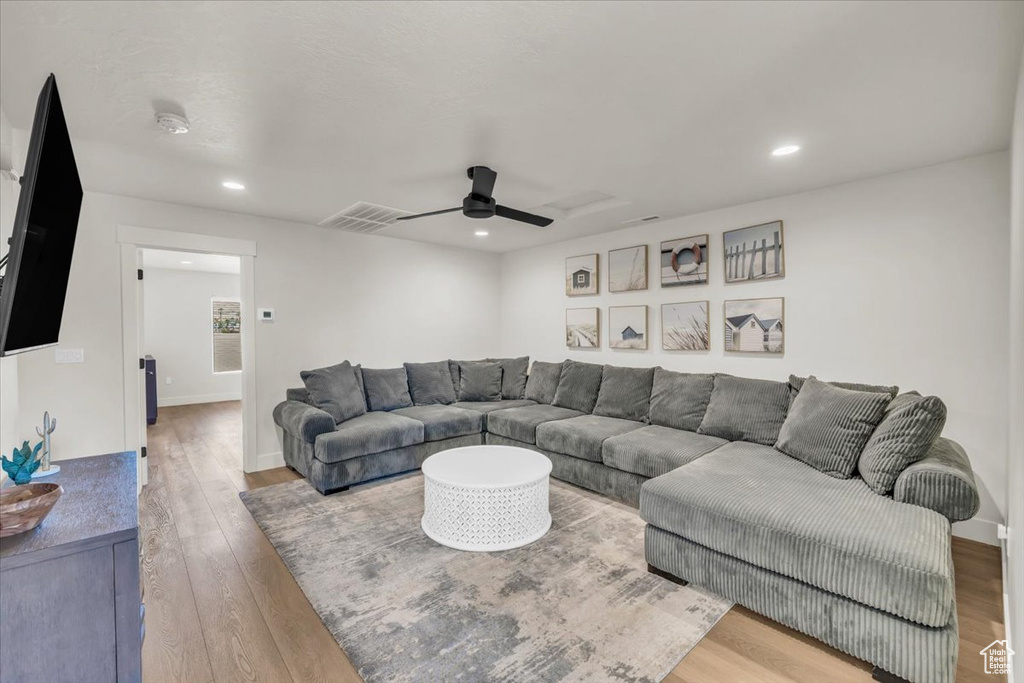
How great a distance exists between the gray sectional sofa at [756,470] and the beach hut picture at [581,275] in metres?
1.03

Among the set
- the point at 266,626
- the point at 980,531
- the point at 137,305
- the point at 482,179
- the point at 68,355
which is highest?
the point at 482,179

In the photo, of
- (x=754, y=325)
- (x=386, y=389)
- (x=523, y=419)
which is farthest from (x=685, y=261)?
(x=386, y=389)

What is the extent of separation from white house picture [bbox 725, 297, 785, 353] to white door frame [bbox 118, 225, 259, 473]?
445cm

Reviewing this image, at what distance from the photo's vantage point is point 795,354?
354cm

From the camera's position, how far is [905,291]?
303 centimetres

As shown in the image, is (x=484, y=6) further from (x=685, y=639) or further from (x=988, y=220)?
(x=988, y=220)

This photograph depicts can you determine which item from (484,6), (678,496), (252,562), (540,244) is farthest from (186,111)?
(540,244)

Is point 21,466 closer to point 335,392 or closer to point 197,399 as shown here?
point 335,392

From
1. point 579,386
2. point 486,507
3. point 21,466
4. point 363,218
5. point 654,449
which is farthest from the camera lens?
point 579,386

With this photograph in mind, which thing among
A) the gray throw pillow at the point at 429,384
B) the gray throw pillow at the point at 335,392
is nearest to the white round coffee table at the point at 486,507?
the gray throw pillow at the point at 335,392

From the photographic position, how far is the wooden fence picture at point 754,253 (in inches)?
142

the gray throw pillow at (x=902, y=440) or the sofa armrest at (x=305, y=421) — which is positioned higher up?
the gray throw pillow at (x=902, y=440)

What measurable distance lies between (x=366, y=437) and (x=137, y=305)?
2216 millimetres

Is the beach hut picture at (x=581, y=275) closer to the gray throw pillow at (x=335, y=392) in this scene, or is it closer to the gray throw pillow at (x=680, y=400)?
the gray throw pillow at (x=680, y=400)
